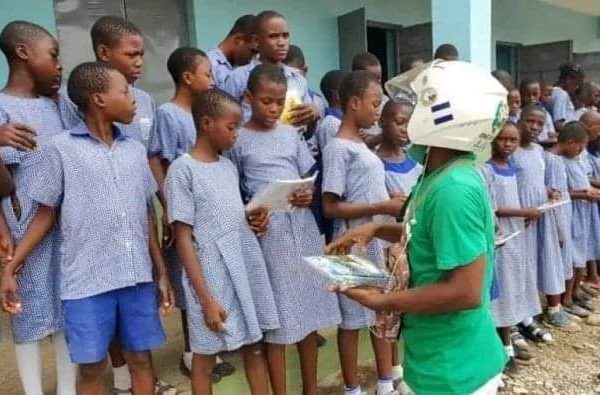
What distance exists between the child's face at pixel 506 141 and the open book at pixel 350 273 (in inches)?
78.8

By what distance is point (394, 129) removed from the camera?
2.88 metres

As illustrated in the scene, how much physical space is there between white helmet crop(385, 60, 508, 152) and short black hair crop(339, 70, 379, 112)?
1.21 m

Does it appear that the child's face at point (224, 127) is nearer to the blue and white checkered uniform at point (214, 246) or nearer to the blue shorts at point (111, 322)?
the blue and white checkered uniform at point (214, 246)

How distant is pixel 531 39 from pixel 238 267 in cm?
889

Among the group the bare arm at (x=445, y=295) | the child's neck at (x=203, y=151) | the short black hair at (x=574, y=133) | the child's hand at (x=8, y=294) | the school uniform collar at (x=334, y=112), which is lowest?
the child's hand at (x=8, y=294)

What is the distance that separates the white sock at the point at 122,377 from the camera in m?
2.65

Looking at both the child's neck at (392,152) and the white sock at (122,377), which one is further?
the child's neck at (392,152)

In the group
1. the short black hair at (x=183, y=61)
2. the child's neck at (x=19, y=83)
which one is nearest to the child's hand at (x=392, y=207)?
the short black hair at (x=183, y=61)

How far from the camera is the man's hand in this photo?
2078mm

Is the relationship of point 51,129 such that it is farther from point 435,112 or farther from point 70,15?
point 70,15

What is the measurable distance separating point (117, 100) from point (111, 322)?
783 millimetres

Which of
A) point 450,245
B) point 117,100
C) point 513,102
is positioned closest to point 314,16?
point 513,102

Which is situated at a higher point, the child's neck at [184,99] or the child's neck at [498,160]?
the child's neck at [184,99]

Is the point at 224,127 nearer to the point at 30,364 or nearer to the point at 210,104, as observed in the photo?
the point at 210,104
